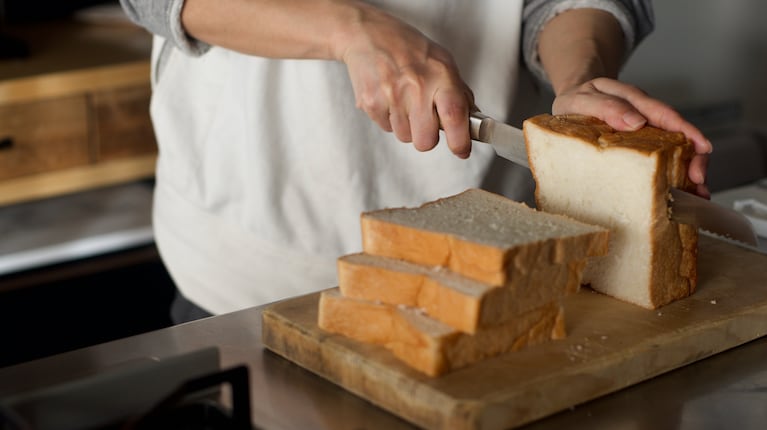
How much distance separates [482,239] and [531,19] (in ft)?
2.17

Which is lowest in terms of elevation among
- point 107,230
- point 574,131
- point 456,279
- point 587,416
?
point 107,230

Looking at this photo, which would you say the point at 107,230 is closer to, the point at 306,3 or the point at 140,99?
the point at 140,99

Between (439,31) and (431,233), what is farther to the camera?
(439,31)

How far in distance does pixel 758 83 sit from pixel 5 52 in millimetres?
2286

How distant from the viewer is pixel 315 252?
154cm

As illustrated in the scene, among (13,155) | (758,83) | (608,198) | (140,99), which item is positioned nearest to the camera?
(608,198)

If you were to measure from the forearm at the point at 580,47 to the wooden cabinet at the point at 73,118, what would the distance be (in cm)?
134

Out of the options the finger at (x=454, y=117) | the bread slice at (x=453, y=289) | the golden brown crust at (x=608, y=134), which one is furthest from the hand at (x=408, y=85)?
the bread slice at (x=453, y=289)

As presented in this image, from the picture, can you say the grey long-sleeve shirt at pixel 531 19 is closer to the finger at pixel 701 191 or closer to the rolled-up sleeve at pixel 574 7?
the rolled-up sleeve at pixel 574 7

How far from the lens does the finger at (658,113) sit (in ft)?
3.86

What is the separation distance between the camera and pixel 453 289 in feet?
3.18

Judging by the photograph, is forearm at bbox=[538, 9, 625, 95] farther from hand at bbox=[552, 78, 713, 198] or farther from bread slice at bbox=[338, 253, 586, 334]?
bread slice at bbox=[338, 253, 586, 334]

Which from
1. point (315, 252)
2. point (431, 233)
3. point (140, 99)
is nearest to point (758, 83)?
point (140, 99)

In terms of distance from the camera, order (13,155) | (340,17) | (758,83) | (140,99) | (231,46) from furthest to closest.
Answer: (758,83) → (140,99) → (13,155) → (231,46) → (340,17)
